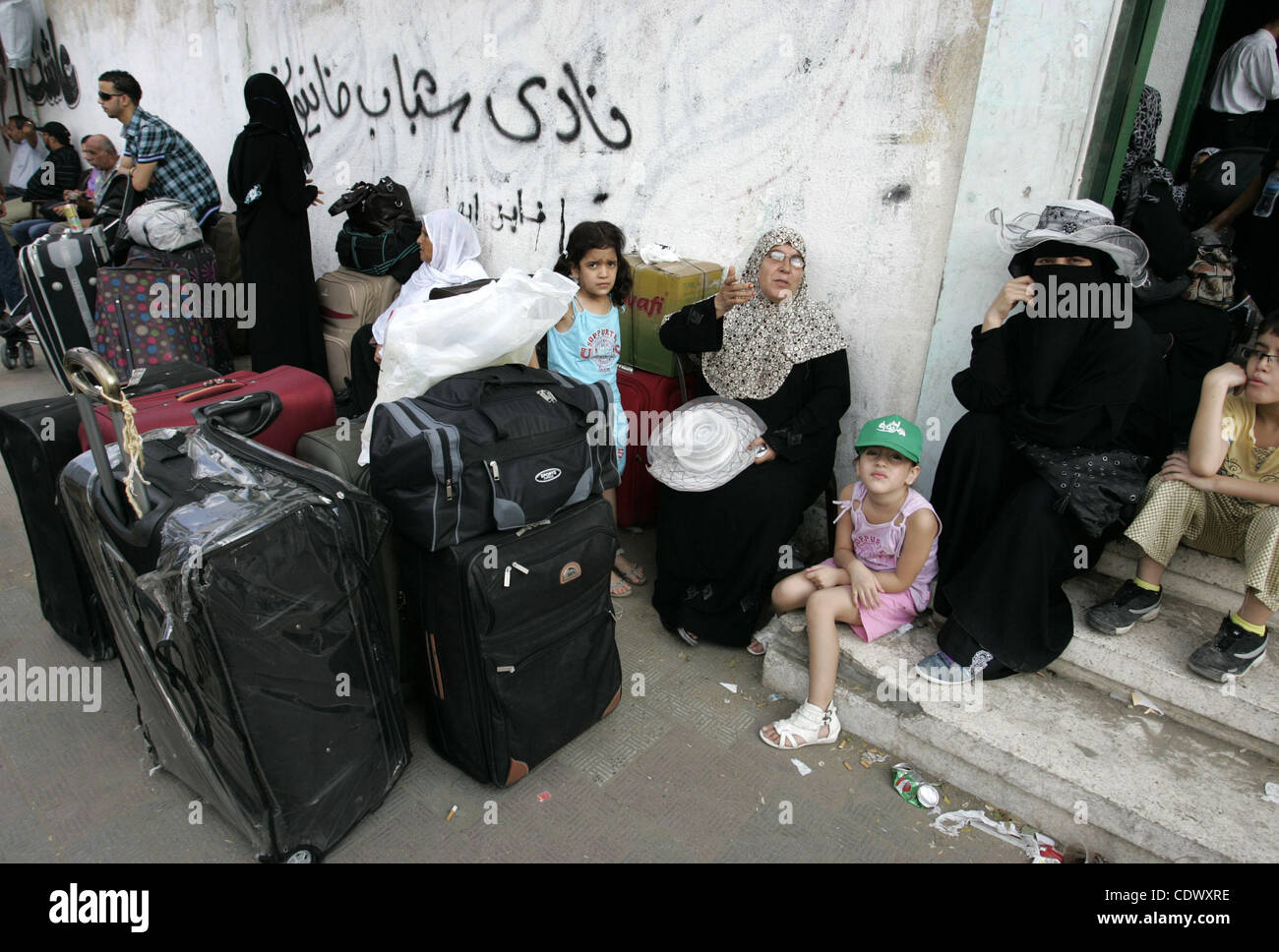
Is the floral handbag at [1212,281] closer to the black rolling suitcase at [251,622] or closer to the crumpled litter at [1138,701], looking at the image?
the crumpled litter at [1138,701]

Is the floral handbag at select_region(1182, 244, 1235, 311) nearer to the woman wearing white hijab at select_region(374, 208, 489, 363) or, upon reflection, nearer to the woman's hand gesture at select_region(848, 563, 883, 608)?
the woman's hand gesture at select_region(848, 563, 883, 608)

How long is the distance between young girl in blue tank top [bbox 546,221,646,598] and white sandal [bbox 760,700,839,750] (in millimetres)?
1148

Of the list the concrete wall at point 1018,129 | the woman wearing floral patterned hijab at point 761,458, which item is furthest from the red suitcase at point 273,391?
the concrete wall at point 1018,129

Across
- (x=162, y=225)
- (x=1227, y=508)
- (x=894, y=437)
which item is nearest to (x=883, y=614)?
(x=894, y=437)

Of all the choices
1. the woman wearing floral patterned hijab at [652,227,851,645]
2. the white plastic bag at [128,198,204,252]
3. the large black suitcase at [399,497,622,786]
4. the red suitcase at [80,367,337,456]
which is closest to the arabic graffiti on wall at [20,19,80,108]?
the white plastic bag at [128,198,204,252]

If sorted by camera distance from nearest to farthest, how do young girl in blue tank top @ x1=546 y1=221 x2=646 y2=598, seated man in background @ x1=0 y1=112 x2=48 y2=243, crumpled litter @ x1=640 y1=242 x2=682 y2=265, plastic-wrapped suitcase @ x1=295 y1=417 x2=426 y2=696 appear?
plastic-wrapped suitcase @ x1=295 y1=417 x2=426 y2=696, young girl in blue tank top @ x1=546 y1=221 x2=646 y2=598, crumpled litter @ x1=640 y1=242 x2=682 y2=265, seated man in background @ x1=0 y1=112 x2=48 y2=243

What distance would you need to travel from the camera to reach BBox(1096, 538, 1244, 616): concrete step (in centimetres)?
253

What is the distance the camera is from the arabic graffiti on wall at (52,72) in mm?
8469

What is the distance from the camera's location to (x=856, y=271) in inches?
124

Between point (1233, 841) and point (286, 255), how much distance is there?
16.7ft

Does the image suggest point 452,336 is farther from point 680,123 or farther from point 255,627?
point 680,123

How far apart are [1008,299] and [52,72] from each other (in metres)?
10.8
